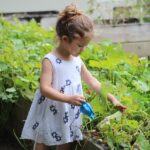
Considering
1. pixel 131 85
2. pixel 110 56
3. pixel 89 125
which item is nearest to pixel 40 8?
pixel 110 56

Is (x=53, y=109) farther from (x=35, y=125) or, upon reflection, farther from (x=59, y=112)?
(x=35, y=125)

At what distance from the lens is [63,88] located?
287 cm

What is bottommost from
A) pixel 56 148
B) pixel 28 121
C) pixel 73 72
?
pixel 56 148

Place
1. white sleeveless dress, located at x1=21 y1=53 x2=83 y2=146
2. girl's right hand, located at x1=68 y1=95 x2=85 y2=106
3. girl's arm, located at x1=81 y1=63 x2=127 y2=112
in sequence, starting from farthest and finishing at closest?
girl's arm, located at x1=81 y1=63 x2=127 y2=112 < white sleeveless dress, located at x1=21 y1=53 x2=83 y2=146 < girl's right hand, located at x1=68 y1=95 x2=85 y2=106

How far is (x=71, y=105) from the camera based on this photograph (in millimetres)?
2908

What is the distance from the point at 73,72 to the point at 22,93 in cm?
107

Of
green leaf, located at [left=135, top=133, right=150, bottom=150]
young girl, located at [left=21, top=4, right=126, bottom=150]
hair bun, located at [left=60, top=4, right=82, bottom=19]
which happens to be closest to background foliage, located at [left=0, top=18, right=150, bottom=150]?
green leaf, located at [left=135, top=133, right=150, bottom=150]

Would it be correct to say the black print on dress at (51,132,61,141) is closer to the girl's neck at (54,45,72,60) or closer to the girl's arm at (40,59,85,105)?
the girl's arm at (40,59,85,105)

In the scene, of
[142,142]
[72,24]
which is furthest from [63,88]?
[142,142]

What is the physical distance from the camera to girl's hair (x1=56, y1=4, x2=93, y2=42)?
9.11 ft

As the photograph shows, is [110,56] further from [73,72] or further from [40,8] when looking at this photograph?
[40,8]

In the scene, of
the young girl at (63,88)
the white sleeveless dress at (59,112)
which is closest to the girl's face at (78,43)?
the young girl at (63,88)

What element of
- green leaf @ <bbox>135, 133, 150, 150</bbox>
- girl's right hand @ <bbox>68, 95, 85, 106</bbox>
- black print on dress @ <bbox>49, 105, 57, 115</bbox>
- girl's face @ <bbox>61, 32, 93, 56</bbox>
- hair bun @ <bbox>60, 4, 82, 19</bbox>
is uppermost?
hair bun @ <bbox>60, 4, 82, 19</bbox>

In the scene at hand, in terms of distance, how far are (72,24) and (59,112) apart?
525 millimetres
